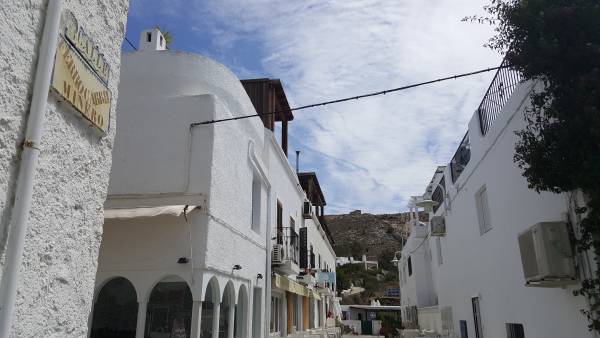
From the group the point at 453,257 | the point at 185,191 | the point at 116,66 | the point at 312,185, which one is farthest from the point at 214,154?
the point at 312,185

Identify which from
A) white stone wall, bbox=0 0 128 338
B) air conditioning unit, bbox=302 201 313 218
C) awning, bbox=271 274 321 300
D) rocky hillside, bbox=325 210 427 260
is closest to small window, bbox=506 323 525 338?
awning, bbox=271 274 321 300

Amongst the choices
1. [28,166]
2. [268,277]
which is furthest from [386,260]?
[28,166]

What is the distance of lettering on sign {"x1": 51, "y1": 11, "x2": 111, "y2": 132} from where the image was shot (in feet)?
8.19

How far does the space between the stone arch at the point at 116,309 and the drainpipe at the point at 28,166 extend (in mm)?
7001

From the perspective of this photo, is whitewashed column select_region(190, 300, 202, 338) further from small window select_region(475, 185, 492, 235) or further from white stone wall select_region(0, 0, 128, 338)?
small window select_region(475, 185, 492, 235)

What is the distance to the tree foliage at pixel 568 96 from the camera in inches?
179

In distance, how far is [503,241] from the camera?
8234mm

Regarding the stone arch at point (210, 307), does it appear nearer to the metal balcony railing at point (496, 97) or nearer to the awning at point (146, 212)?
the awning at point (146, 212)

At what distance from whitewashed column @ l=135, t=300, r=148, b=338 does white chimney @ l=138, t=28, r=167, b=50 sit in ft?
19.2

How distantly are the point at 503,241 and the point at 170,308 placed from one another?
6249 millimetres

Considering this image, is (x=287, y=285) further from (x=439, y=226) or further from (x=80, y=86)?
(x=80, y=86)

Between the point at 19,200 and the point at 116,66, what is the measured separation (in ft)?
4.54

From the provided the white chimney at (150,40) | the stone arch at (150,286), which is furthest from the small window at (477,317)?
the white chimney at (150,40)

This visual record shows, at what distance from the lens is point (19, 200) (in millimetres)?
2105
